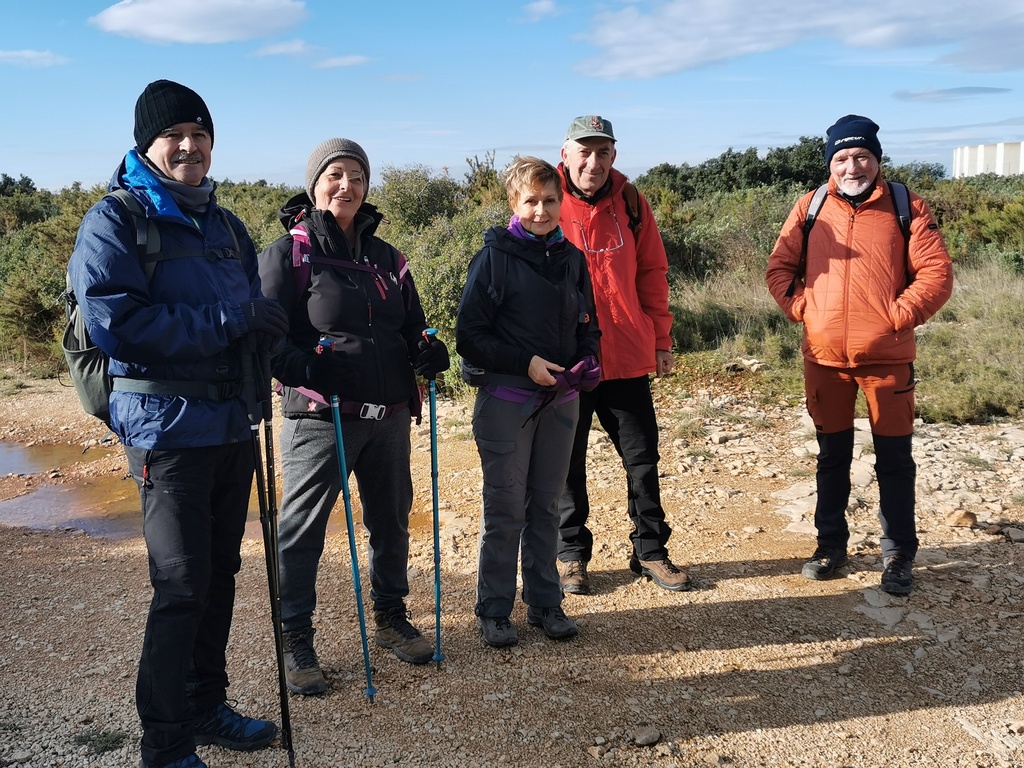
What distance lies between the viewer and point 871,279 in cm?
412

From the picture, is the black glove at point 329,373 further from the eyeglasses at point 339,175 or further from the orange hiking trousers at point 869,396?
the orange hiking trousers at point 869,396

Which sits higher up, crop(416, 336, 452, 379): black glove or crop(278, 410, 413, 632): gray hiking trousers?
crop(416, 336, 452, 379): black glove

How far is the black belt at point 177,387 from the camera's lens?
106 inches

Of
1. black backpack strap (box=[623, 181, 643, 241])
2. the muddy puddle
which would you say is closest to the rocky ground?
the muddy puddle

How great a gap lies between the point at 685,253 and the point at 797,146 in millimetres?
11964

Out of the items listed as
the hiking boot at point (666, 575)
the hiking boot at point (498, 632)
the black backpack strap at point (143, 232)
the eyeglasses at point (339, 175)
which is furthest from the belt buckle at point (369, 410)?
the hiking boot at point (666, 575)

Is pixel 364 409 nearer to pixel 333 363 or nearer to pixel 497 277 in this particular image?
pixel 333 363

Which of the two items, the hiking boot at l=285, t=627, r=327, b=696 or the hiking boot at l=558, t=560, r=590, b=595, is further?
the hiking boot at l=558, t=560, r=590, b=595

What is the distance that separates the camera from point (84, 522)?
20.6ft

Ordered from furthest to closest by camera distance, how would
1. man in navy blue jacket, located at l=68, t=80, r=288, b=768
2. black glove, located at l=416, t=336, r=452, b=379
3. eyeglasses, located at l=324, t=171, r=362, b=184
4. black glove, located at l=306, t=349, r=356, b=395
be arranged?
black glove, located at l=416, t=336, r=452, b=379
eyeglasses, located at l=324, t=171, r=362, b=184
black glove, located at l=306, t=349, r=356, b=395
man in navy blue jacket, located at l=68, t=80, r=288, b=768

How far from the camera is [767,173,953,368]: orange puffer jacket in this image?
13.4ft

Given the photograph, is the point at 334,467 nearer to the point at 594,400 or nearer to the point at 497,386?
the point at 497,386

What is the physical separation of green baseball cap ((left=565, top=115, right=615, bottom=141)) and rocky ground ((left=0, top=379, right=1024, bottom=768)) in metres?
2.23

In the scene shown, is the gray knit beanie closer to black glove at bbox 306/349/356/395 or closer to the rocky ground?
black glove at bbox 306/349/356/395
